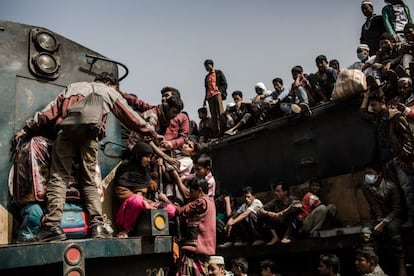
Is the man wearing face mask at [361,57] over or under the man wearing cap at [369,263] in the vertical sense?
over

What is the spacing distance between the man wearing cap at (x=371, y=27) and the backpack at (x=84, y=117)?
21.1ft

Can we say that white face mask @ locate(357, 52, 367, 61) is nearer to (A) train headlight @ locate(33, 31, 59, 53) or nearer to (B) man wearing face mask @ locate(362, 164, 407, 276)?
(B) man wearing face mask @ locate(362, 164, 407, 276)

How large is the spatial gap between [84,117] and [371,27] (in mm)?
6591

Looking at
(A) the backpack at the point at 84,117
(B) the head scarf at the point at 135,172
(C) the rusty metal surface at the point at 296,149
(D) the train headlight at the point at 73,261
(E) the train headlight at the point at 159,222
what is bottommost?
(D) the train headlight at the point at 73,261

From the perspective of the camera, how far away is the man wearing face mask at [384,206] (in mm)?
5520

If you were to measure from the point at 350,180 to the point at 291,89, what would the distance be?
7.13 feet

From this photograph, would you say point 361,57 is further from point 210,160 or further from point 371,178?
point 210,160

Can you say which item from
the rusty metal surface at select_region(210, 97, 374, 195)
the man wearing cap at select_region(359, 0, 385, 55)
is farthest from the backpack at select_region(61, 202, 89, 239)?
the man wearing cap at select_region(359, 0, 385, 55)

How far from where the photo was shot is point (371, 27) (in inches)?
325

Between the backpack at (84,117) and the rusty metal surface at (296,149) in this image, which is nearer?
the backpack at (84,117)

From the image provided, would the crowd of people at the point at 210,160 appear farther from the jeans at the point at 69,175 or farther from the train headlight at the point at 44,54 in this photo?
the train headlight at the point at 44,54

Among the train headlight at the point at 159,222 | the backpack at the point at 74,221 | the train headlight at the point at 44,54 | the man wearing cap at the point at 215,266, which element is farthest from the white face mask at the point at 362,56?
the backpack at the point at 74,221

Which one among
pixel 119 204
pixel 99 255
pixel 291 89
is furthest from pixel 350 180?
pixel 99 255

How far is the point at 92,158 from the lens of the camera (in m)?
3.40
